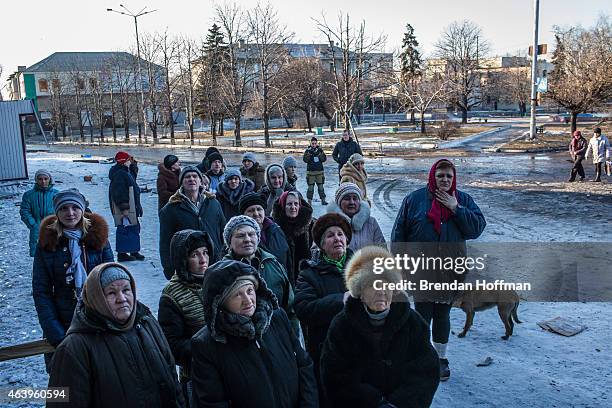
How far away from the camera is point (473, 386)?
4.58 metres

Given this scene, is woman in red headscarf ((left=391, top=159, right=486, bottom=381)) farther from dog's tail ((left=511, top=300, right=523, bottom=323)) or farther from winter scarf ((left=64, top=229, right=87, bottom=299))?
winter scarf ((left=64, top=229, right=87, bottom=299))

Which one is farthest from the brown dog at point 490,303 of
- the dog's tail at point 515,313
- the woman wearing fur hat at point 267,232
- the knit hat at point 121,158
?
the knit hat at point 121,158

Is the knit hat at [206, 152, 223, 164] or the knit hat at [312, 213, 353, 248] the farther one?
the knit hat at [206, 152, 223, 164]

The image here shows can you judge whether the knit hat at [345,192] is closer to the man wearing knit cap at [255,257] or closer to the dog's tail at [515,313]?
the man wearing knit cap at [255,257]

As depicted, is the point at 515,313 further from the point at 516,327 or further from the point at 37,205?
the point at 37,205

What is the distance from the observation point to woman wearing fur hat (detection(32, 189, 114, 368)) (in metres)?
4.21

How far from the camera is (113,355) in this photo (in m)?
2.71

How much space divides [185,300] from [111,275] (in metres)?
0.70

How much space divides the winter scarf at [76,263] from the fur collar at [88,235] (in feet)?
0.21

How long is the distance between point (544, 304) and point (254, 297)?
15.9 feet

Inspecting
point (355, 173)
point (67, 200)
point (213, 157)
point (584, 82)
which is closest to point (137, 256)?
point (213, 157)

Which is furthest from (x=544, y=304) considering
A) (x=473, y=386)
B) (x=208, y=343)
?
(x=208, y=343)

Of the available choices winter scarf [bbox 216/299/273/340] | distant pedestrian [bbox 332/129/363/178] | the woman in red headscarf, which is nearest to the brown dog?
the woman in red headscarf

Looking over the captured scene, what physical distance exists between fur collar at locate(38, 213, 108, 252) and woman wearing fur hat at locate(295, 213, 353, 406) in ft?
5.82
